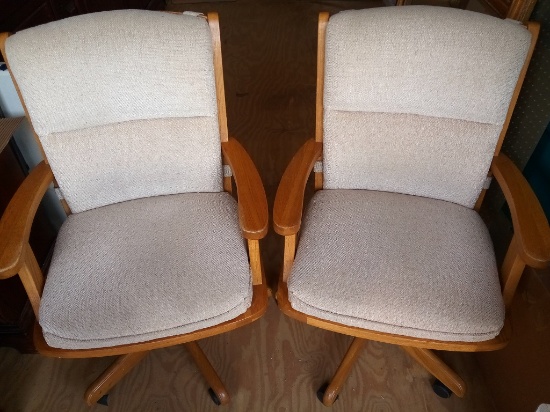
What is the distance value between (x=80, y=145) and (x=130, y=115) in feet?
0.50

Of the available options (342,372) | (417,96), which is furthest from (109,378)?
(417,96)

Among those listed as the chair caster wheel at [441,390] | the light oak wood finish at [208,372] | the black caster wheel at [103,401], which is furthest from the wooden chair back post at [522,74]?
the black caster wheel at [103,401]

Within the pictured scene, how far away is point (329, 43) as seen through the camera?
45.7 inches

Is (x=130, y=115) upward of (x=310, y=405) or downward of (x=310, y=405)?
upward

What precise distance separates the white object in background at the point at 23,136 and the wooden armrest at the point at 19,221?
0.31 meters

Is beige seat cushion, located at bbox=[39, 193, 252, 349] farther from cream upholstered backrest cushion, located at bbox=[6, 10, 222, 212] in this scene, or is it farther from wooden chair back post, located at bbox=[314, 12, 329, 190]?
wooden chair back post, located at bbox=[314, 12, 329, 190]

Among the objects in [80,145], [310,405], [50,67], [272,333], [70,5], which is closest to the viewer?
[50,67]

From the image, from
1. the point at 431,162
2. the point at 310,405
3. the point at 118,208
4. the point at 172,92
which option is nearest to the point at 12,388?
the point at 118,208

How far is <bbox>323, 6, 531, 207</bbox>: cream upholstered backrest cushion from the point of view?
1.11 m

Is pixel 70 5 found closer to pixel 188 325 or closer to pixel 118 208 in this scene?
pixel 118 208

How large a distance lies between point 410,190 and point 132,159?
788 millimetres

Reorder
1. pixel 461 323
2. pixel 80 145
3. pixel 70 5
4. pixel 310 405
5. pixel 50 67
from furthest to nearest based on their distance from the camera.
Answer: pixel 70 5, pixel 310 405, pixel 80 145, pixel 50 67, pixel 461 323

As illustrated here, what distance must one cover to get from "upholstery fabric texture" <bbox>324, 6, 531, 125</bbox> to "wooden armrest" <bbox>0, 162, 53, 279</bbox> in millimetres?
791

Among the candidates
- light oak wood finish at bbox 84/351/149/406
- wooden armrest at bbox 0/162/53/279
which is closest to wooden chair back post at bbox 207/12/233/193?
wooden armrest at bbox 0/162/53/279
